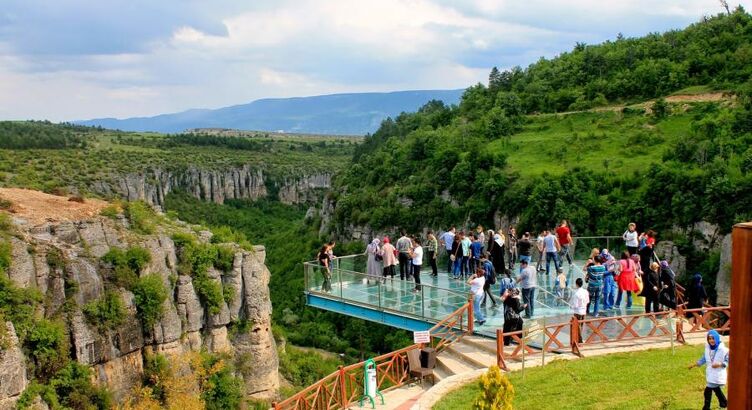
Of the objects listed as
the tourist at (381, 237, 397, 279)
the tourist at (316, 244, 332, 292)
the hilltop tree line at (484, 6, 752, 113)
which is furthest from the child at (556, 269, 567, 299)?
the hilltop tree line at (484, 6, 752, 113)

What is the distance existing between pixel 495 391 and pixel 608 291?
10.6 m

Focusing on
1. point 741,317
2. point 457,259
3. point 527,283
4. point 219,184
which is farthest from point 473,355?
point 219,184

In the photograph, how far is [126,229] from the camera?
35.3m

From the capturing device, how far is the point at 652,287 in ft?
67.2

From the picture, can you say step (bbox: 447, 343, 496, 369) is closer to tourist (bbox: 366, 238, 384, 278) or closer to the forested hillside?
tourist (bbox: 366, 238, 384, 278)

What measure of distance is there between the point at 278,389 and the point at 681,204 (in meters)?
28.4

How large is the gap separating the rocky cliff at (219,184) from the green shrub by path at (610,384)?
84.9 metres

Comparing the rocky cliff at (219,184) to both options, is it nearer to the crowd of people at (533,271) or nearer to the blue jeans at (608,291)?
the crowd of people at (533,271)

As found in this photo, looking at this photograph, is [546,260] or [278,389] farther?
[278,389]

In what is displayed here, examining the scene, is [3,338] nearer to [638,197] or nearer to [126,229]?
[126,229]

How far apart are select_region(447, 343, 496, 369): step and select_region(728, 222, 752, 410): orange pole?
13.6 metres

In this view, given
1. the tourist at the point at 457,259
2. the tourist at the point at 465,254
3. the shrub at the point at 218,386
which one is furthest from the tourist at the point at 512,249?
the shrub at the point at 218,386

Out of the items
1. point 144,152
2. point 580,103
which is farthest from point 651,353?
point 144,152

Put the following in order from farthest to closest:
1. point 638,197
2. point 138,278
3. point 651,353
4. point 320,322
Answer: point 320,322 → point 638,197 → point 138,278 → point 651,353
